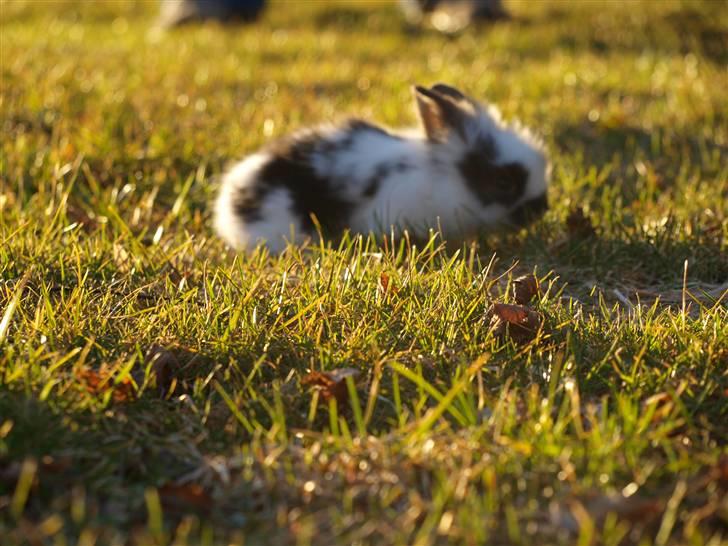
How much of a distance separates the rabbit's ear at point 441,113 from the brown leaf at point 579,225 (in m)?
0.68

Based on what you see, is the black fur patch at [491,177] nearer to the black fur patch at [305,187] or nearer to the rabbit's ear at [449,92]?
the rabbit's ear at [449,92]

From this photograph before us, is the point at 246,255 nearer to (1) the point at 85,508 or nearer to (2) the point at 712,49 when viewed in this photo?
(1) the point at 85,508

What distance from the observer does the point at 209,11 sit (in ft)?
40.8

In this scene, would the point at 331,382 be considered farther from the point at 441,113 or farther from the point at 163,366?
the point at 441,113

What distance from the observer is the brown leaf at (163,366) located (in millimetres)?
3363

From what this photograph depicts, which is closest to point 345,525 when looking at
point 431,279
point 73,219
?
point 431,279

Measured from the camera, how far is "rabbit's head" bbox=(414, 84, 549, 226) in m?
5.27

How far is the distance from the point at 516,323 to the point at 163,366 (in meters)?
1.18

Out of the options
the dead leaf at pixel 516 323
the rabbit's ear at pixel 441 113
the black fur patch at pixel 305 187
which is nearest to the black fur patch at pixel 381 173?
the black fur patch at pixel 305 187

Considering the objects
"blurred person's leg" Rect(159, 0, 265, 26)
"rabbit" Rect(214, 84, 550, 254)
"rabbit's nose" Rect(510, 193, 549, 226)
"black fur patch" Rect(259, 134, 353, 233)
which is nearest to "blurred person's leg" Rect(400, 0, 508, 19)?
"blurred person's leg" Rect(159, 0, 265, 26)

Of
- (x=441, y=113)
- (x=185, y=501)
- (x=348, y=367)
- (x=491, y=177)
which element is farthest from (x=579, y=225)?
(x=185, y=501)

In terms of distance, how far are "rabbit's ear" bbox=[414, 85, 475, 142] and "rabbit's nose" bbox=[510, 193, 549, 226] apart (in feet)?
1.47

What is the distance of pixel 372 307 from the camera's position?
3793 millimetres

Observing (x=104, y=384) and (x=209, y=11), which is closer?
(x=104, y=384)
